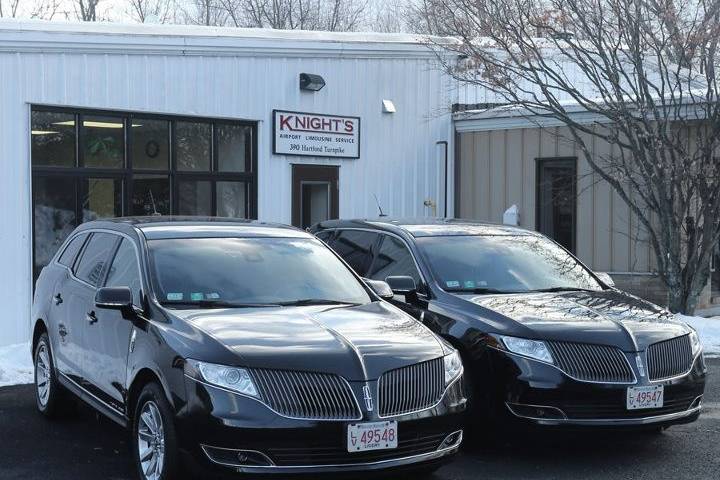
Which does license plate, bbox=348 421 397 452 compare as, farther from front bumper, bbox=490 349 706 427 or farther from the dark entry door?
the dark entry door

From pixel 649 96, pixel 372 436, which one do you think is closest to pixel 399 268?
pixel 372 436

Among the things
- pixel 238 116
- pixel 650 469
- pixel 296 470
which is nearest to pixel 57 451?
pixel 296 470

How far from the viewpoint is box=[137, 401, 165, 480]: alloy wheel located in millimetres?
5879

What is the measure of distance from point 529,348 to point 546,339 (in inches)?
5.2

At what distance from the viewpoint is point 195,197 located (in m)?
15.1

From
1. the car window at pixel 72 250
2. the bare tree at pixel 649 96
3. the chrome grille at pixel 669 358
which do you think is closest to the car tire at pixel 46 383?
the car window at pixel 72 250

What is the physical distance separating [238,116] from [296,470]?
10.2 metres

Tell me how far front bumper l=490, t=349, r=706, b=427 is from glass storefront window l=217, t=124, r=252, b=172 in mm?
9089

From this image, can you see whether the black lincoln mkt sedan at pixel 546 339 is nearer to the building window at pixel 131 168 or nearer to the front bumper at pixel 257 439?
the front bumper at pixel 257 439

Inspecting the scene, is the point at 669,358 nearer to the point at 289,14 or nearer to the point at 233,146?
the point at 233,146

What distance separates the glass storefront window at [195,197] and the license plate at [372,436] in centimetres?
964

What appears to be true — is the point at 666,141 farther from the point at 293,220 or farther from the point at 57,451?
the point at 57,451

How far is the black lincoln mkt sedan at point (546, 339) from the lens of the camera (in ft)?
22.4

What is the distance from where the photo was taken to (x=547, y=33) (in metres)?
15.4
